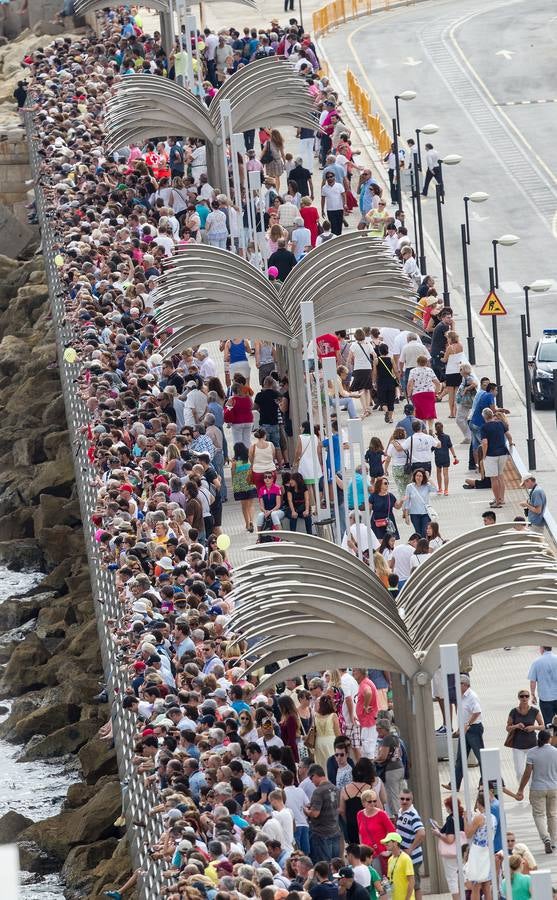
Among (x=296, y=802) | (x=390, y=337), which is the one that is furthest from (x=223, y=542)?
(x=390, y=337)

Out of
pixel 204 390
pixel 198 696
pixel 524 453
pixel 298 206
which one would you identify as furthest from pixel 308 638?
pixel 298 206

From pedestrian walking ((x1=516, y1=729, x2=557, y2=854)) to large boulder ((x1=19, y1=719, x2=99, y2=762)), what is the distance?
10.5m

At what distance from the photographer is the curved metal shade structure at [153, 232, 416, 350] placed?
33.4 metres

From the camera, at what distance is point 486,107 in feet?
209

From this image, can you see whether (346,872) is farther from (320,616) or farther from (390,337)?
(390,337)

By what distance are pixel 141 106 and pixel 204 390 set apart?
472 inches

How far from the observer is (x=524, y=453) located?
1479 inches

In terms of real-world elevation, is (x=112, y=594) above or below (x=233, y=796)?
above

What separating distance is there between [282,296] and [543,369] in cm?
928

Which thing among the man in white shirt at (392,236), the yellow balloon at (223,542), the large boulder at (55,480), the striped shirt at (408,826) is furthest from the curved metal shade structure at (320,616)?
the large boulder at (55,480)

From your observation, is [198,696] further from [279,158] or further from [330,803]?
[279,158]

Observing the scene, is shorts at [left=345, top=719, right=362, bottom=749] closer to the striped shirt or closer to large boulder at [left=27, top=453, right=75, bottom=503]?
the striped shirt

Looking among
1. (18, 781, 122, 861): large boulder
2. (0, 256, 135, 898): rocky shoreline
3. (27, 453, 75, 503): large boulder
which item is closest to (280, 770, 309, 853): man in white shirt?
(0, 256, 135, 898): rocky shoreline

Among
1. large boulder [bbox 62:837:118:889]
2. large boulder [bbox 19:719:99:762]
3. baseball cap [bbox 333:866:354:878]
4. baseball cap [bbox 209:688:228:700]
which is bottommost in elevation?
baseball cap [bbox 333:866:354:878]
